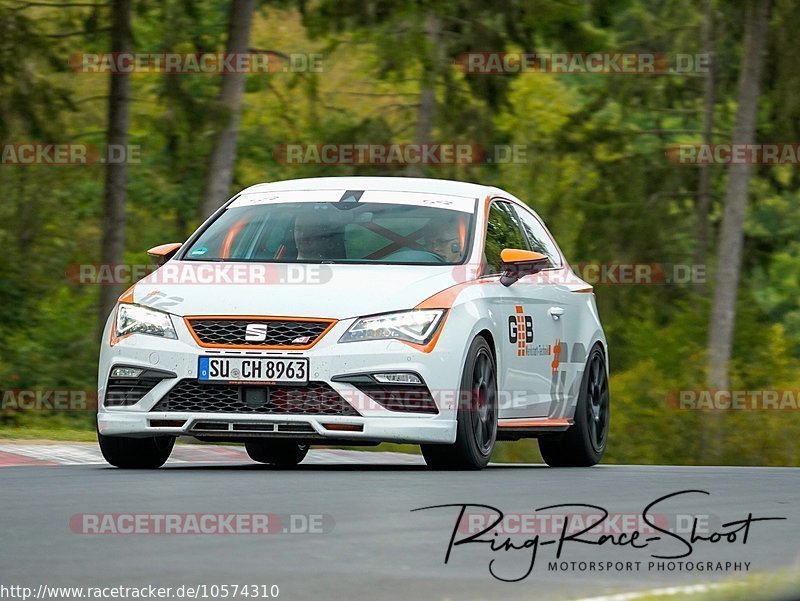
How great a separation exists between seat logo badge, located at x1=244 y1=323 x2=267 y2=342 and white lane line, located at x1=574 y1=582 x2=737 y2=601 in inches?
190

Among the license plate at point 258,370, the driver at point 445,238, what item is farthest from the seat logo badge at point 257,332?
the driver at point 445,238

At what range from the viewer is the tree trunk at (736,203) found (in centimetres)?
2998

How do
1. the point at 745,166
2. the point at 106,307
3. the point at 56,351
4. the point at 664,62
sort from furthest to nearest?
the point at 664,62 → the point at 56,351 → the point at 745,166 → the point at 106,307

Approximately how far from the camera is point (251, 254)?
12.2m

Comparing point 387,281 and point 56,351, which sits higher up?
point 387,281

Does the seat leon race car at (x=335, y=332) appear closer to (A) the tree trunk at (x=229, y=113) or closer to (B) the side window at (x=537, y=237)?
(B) the side window at (x=537, y=237)

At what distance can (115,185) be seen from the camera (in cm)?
2708

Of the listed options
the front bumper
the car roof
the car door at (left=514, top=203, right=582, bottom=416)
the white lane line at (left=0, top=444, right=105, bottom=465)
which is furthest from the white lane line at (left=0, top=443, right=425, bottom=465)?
the car roof

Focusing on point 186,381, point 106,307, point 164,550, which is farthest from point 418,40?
point 164,550

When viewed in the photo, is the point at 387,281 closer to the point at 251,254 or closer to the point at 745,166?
the point at 251,254

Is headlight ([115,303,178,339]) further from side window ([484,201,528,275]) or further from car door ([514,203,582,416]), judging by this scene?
car door ([514,203,582,416])

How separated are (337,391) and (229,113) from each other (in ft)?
42.9

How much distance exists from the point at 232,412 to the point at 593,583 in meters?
4.75

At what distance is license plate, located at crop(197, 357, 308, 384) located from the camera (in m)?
10.7
